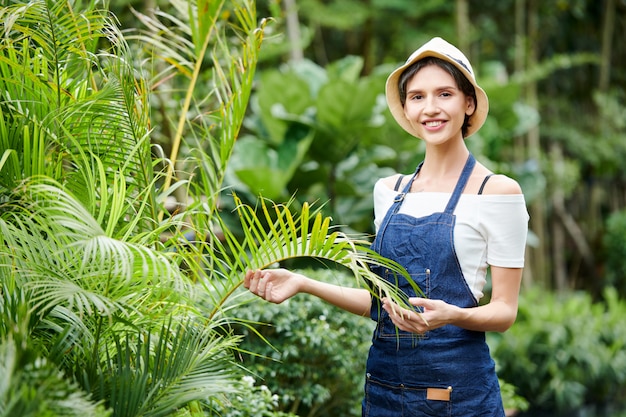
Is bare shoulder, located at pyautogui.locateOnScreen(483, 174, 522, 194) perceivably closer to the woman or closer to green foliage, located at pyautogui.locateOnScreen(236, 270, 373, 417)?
the woman

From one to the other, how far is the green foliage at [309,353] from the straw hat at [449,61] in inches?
59.1

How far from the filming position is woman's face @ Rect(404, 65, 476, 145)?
229 centimetres

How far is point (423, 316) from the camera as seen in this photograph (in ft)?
6.67

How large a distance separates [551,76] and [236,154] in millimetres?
7384

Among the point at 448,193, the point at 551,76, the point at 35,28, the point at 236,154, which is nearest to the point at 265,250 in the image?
the point at 448,193

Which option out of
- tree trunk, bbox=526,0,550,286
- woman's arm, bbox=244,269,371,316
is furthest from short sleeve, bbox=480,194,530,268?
tree trunk, bbox=526,0,550,286

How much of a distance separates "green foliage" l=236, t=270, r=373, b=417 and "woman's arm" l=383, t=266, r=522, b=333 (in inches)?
68.0

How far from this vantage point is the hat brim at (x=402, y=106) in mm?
2289

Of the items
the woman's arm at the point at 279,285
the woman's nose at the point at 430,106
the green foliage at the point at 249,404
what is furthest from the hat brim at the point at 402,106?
the green foliage at the point at 249,404

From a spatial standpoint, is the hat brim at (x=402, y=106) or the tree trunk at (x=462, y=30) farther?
the tree trunk at (x=462, y=30)

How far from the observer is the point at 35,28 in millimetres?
2957

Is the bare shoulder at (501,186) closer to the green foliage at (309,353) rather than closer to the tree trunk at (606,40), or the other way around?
the green foliage at (309,353)

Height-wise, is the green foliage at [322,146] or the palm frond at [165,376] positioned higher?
the green foliage at [322,146]

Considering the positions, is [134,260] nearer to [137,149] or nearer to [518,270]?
[137,149]
